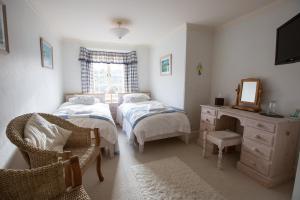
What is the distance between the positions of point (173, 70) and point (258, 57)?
1628 mm

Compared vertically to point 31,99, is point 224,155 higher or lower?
lower

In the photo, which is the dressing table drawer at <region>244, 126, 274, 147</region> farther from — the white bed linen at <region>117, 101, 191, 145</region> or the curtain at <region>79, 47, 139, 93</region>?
the curtain at <region>79, 47, 139, 93</region>

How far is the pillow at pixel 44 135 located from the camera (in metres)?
1.34

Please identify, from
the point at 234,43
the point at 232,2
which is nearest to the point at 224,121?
the point at 234,43

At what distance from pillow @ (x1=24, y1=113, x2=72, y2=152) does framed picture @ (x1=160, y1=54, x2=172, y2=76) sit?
262cm

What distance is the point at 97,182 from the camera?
1.88 m

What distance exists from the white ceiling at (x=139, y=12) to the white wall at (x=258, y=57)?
0.19m

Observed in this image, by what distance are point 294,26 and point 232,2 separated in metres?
0.86

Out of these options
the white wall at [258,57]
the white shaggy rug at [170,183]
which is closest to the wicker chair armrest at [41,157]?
the white shaggy rug at [170,183]

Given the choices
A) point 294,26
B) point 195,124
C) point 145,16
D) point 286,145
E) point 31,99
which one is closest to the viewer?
point 294,26

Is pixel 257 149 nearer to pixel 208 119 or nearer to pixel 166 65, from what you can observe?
pixel 208 119

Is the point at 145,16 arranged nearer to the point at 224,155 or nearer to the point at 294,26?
the point at 294,26

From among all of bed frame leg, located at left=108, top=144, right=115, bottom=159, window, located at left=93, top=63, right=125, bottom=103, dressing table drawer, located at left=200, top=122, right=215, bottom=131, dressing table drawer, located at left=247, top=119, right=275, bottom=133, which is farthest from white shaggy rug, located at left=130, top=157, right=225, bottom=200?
window, located at left=93, top=63, right=125, bottom=103

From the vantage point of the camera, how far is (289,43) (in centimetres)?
176
